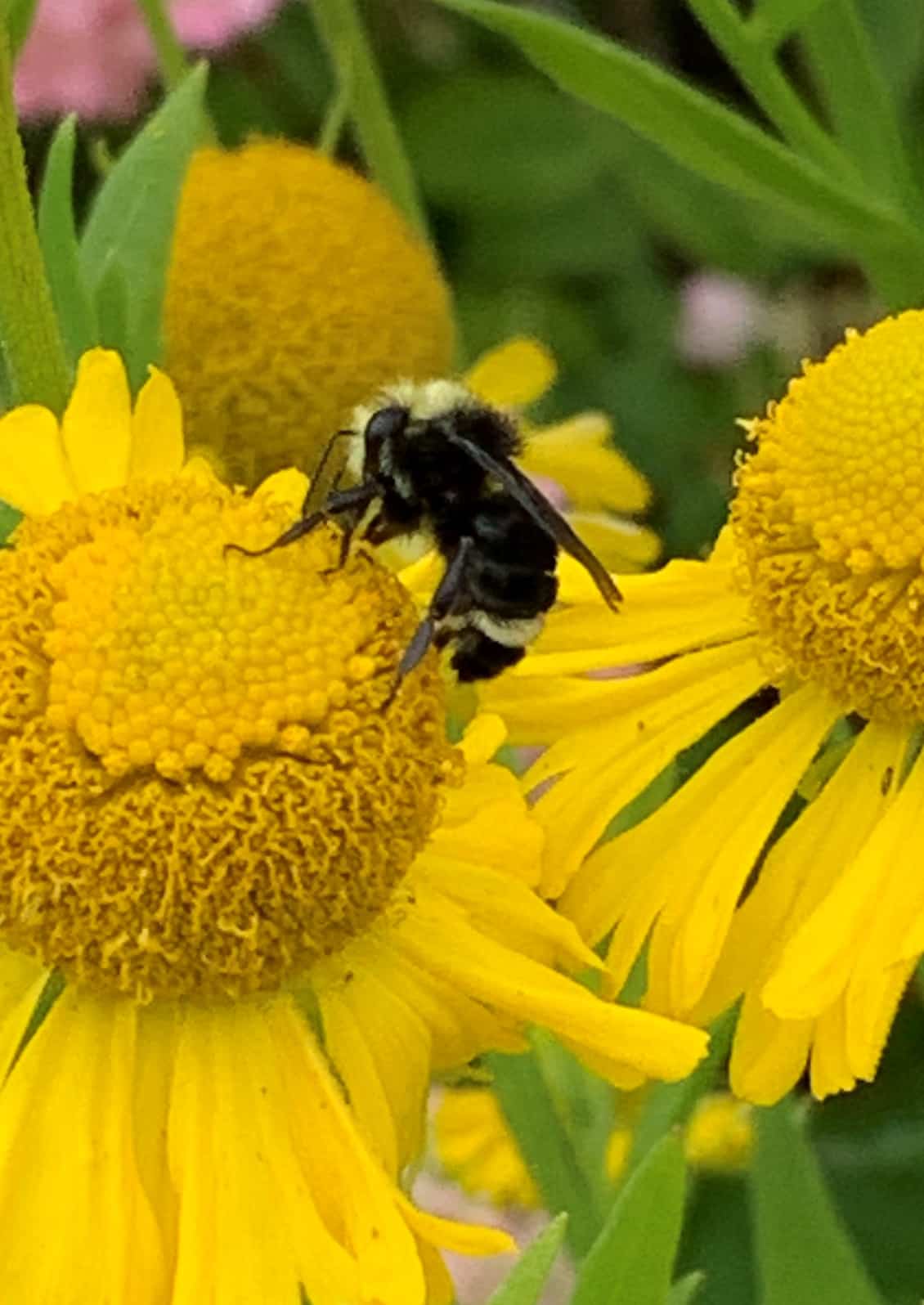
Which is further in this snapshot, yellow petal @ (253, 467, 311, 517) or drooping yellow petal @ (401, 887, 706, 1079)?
yellow petal @ (253, 467, 311, 517)

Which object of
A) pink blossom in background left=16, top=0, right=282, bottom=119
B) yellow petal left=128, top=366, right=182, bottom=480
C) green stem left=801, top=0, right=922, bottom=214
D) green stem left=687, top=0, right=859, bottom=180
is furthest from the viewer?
pink blossom in background left=16, top=0, right=282, bottom=119

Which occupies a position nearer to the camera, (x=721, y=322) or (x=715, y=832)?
(x=715, y=832)

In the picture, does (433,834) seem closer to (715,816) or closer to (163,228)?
(715,816)

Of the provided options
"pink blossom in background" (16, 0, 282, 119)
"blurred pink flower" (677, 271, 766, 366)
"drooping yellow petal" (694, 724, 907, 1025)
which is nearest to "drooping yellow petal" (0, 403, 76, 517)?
"drooping yellow petal" (694, 724, 907, 1025)

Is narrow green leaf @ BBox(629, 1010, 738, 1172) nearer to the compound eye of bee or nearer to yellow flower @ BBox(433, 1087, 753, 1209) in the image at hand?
the compound eye of bee

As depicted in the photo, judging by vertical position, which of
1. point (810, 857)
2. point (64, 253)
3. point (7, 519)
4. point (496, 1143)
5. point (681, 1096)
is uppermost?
point (64, 253)

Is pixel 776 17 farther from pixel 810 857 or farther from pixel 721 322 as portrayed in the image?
pixel 721 322

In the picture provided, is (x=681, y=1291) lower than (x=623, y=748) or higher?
lower

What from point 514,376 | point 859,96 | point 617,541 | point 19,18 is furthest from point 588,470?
point 19,18
